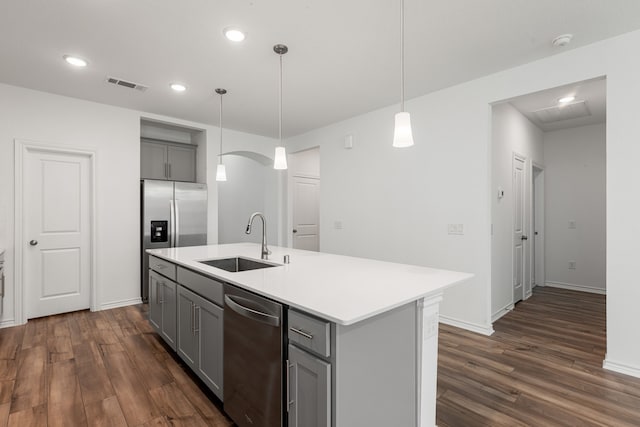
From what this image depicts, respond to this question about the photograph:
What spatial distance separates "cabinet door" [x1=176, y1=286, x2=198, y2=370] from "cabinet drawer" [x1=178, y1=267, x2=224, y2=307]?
0.20 feet

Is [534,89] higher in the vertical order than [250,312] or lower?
higher

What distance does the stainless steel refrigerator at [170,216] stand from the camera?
14.0 ft

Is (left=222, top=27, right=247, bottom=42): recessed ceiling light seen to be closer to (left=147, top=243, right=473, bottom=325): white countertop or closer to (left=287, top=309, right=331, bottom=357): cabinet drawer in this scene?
(left=147, top=243, right=473, bottom=325): white countertop

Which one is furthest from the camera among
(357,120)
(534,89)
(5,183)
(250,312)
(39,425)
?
(357,120)

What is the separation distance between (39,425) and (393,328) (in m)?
2.09

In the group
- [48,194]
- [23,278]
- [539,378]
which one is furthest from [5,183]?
[539,378]

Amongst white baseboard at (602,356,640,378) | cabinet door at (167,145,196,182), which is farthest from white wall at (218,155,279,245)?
white baseboard at (602,356,640,378)

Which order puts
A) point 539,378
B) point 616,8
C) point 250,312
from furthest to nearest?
point 539,378, point 616,8, point 250,312

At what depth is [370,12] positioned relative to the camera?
2.17 metres

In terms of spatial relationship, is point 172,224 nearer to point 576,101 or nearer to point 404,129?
point 404,129

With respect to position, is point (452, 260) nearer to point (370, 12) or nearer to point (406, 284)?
point (406, 284)

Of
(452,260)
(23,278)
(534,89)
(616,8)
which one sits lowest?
(23,278)

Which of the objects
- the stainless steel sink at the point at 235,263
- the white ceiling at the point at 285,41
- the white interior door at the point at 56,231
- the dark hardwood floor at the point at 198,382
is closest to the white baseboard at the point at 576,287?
the dark hardwood floor at the point at 198,382

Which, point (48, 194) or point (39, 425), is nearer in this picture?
point (39, 425)
